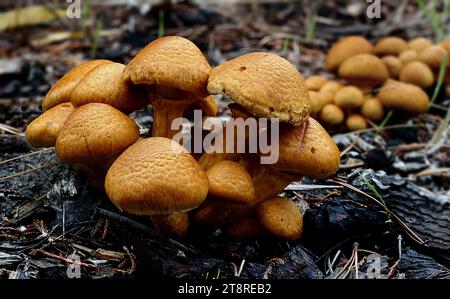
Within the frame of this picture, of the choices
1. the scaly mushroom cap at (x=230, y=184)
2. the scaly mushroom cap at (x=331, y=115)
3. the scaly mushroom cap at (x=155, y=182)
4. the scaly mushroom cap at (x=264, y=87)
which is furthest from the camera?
the scaly mushroom cap at (x=331, y=115)

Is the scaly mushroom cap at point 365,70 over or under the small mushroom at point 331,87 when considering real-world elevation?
over

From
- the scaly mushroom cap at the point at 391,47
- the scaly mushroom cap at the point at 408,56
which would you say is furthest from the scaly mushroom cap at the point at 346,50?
the scaly mushroom cap at the point at 408,56

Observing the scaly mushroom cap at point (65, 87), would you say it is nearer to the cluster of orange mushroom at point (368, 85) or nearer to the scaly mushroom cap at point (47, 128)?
the scaly mushroom cap at point (47, 128)

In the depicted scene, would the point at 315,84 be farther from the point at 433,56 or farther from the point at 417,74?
the point at 433,56

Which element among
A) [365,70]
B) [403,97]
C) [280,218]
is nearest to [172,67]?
[280,218]

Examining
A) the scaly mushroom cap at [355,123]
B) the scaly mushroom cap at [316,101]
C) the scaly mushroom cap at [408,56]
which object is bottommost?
the scaly mushroom cap at [355,123]

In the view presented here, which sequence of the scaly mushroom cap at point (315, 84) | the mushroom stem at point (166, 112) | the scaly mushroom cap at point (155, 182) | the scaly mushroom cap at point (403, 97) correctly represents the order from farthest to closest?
1. the scaly mushroom cap at point (315, 84)
2. the scaly mushroom cap at point (403, 97)
3. the mushroom stem at point (166, 112)
4. the scaly mushroom cap at point (155, 182)
